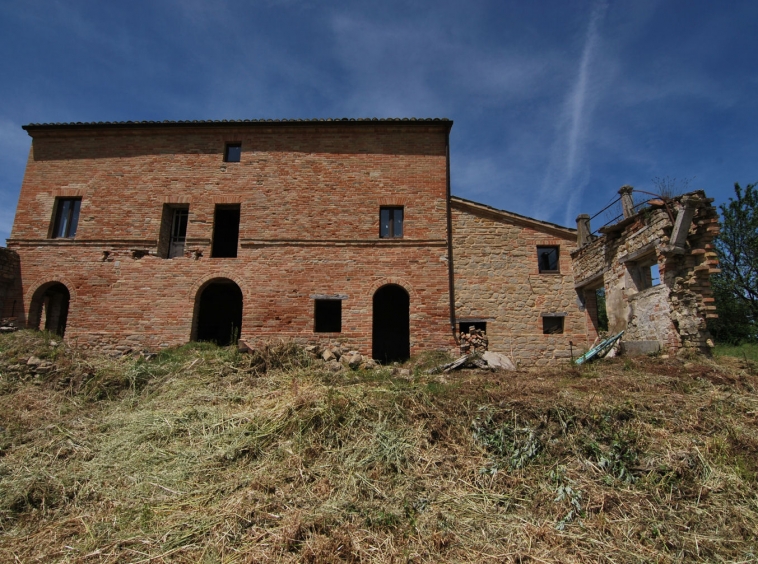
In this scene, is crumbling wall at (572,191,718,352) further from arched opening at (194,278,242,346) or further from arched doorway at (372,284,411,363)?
arched opening at (194,278,242,346)

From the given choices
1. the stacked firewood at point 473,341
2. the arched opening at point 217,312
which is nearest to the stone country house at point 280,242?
the stacked firewood at point 473,341

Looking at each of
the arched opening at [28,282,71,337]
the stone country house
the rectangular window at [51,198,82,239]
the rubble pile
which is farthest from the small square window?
the rubble pile

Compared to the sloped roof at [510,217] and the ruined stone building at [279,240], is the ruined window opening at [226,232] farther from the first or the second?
the sloped roof at [510,217]

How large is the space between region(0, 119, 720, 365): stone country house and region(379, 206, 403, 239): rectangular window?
5 cm

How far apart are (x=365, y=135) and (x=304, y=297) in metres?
5.84

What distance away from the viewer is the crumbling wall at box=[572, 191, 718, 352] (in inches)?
371

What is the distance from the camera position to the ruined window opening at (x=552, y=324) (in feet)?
43.7

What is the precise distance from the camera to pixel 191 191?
44.8 feet

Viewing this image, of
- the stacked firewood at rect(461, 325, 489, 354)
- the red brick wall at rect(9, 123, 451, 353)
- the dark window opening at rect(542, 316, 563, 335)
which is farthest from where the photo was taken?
the dark window opening at rect(542, 316, 563, 335)

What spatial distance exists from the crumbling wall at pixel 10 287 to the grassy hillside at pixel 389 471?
17.7 feet

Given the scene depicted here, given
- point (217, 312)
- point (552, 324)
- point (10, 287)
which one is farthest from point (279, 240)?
point (552, 324)

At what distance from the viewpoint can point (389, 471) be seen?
5609mm

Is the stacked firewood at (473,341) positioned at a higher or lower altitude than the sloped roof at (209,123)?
lower

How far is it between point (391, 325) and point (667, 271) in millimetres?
8723
